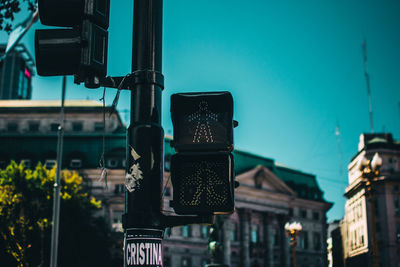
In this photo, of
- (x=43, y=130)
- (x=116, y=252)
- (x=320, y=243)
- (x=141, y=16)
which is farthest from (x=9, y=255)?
(x=320, y=243)

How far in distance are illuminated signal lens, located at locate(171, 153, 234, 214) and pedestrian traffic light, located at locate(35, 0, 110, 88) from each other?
75cm

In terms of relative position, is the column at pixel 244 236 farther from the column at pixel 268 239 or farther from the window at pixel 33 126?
the window at pixel 33 126

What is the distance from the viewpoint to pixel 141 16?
→ 13.0 ft

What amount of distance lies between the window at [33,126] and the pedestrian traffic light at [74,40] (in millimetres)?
74262

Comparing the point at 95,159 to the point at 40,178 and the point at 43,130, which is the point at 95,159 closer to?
the point at 43,130

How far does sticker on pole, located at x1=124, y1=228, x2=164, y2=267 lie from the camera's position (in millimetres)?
3479

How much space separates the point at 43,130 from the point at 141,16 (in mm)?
73407

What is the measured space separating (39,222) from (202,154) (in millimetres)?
42851

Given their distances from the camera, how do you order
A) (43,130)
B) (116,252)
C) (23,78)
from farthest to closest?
(23,78), (43,130), (116,252)

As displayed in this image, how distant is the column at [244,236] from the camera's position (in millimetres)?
79938

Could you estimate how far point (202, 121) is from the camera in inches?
149

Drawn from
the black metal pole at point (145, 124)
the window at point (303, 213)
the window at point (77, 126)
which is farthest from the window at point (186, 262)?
the black metal pole at point (145, 124)

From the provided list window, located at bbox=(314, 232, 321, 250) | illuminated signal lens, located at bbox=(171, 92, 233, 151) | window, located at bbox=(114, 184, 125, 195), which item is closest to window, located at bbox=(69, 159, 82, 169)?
window, located at bbox=(114, 184, 125, 195)

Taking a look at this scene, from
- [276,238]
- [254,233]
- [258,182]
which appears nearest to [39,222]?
[258,182]
